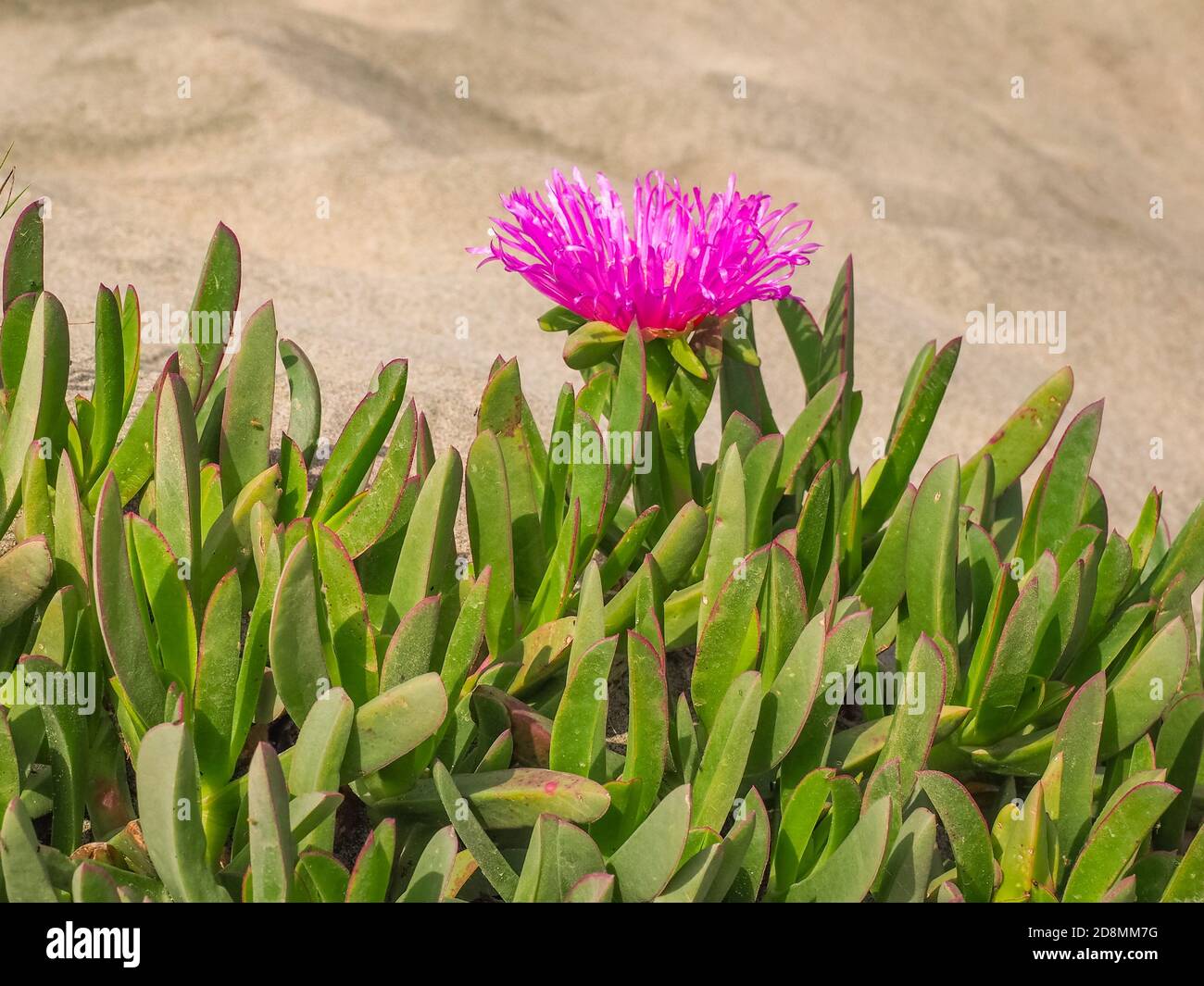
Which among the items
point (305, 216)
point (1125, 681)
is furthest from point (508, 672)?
point (305, 216)

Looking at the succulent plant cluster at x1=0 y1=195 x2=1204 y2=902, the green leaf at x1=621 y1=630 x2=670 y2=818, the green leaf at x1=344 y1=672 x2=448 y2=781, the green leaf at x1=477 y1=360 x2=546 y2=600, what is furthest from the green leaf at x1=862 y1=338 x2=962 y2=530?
the green leaf at x1=344 y1=672 x2=448 y2=781

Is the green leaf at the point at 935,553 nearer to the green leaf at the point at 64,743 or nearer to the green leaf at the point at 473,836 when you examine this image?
the green leaf at the point at 473,836

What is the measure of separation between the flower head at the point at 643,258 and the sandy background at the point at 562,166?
25.1 inches

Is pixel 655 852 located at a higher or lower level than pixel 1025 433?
lower

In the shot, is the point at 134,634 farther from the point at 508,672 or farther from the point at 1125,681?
the point at 1125,681

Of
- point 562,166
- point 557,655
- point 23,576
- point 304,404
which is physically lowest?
point 557,655

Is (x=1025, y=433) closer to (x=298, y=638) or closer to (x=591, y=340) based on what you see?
(x=591, y=340)

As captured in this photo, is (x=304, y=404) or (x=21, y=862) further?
(x=304, y=404)

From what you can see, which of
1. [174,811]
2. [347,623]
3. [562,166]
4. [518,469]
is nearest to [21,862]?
[174,811]

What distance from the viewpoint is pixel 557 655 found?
1480 millimetres

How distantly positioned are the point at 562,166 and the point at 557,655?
331 cm

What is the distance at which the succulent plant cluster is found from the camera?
119 cm

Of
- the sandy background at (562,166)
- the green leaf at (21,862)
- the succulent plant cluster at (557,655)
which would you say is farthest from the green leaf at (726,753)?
the sandy background at (562,166)

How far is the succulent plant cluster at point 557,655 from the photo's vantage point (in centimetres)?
119
